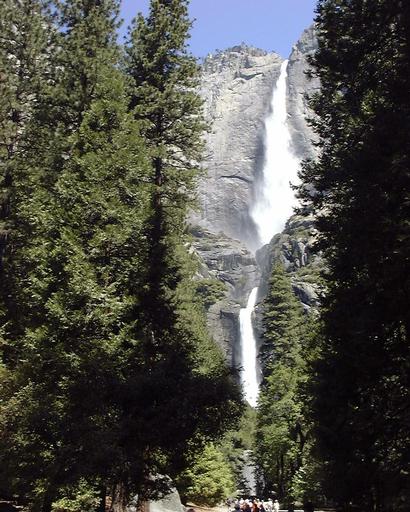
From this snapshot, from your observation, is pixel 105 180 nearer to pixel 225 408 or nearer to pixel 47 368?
pixel 47 368

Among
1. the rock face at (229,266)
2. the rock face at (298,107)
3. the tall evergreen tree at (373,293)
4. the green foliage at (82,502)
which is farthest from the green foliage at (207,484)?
the rock face at (298,107)

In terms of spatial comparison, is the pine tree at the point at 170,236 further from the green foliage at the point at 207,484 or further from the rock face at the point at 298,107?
the rock face at the point at 298,107

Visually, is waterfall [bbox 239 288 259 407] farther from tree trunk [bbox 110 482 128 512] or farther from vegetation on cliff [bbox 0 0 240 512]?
tree trunk [bbox 110 482 128 512]

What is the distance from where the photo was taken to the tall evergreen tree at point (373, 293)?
9.37 metres

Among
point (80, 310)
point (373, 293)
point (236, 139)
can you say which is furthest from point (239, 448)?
point (236, 139)

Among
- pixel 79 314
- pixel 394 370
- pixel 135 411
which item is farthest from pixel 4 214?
pixel 394 370

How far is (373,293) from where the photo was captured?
9875 mm

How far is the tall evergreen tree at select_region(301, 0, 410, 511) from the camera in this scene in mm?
9367

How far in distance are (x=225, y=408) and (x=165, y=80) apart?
1208 centimetres

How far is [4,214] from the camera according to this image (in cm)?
2022

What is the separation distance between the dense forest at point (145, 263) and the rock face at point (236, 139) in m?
107

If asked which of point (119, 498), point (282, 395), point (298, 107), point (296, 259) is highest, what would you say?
point (298, 107)

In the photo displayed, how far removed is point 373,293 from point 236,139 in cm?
15657

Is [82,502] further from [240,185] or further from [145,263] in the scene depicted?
[240,185]
